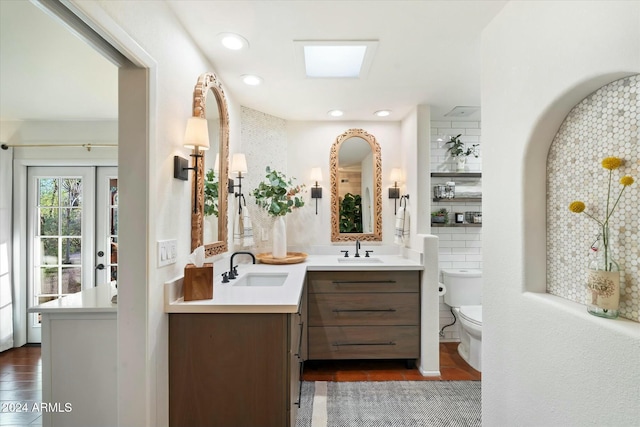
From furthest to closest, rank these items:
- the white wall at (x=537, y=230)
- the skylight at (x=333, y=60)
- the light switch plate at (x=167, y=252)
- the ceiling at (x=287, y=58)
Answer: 1. the skylight at (x=333, y=60)
2. the ceiling at (x=287, y=58)
3. the light switch plate at (x=167, y=252)
4. the white wall at (x=537, y=230)

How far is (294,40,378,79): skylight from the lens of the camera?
1655mm

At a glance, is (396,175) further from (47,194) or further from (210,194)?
(47,194)

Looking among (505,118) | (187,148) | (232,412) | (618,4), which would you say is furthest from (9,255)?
(618,4)

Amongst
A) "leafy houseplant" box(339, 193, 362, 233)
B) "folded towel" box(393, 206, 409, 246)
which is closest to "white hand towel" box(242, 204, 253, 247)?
"leafy houseplant" box(339, 193, 362, 233)

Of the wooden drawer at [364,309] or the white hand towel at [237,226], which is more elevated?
the white hand towel at [237,226]

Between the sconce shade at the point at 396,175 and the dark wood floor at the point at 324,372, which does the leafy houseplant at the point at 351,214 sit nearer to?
the sconce shade at the point at 396,175

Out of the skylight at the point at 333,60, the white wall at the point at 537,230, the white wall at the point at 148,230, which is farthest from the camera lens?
the skylight at the point at 333,60

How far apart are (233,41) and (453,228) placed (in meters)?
2.62

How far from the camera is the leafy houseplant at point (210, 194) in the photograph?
6.07 ft

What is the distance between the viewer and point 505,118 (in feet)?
4.29

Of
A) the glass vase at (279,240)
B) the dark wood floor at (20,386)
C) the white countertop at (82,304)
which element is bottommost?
the dark wood floor at (20,386)

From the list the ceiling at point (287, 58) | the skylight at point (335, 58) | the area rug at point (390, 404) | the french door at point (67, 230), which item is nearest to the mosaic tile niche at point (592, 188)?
the ceiling at point (287, 58)

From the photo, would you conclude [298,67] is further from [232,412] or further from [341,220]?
[232,412]

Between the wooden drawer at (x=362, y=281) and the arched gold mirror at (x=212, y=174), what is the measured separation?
825 millimetres
